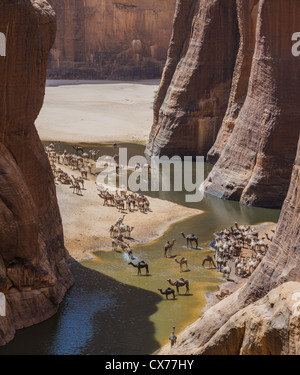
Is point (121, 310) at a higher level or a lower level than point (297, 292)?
lower

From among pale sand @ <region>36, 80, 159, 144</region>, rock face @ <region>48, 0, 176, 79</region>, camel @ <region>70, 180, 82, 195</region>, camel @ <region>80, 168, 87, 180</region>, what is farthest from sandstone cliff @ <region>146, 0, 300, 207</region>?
rock face @ <region>48, 0, 176, 79</region>

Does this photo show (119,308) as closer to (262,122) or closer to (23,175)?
(23,175)

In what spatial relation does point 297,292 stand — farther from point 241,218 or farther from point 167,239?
point 241,218

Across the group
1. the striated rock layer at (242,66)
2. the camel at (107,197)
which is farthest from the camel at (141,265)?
the striated rock layer at (242,66)

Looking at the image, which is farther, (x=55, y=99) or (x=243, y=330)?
(x=55, y=99)

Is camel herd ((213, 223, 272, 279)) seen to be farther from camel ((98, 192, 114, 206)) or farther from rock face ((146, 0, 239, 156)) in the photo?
rock face ((146, 0, 239, 156))

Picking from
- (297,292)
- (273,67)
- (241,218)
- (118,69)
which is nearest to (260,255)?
(241,218)
